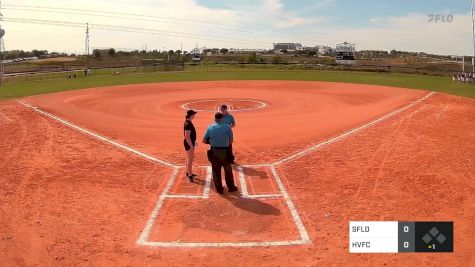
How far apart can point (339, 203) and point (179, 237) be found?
368cm

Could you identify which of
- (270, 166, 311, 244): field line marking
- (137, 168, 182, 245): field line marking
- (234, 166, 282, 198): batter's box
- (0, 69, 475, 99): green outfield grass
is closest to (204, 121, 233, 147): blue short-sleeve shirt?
(234, 166, 282, 198): batter's box

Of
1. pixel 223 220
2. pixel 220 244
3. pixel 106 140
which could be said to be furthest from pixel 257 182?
pixel 106 140

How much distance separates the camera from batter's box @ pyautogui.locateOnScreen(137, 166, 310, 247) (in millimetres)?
7289

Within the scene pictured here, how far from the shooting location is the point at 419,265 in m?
6.32

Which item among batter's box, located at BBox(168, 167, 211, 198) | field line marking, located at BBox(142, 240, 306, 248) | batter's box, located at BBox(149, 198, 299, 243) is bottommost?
field line marking, located at BBox(142, 240, 306, 248)

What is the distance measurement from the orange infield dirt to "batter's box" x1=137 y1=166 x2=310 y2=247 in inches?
0.9

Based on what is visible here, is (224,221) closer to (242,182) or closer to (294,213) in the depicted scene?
(294,213)

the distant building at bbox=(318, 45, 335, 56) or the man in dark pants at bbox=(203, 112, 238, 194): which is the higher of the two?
the distant building at bbox=(318, 45, 335, 56)

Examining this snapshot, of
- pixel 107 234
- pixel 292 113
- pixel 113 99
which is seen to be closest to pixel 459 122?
pixel 292 113

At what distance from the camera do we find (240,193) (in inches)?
378

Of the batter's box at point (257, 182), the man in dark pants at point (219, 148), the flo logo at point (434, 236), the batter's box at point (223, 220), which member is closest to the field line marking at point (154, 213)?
the batter's box at point (223, 220)

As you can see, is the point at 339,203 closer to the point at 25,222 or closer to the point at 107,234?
the point at 107,234

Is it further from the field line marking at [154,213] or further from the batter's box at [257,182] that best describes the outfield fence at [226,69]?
the batter's box at [257,182]
